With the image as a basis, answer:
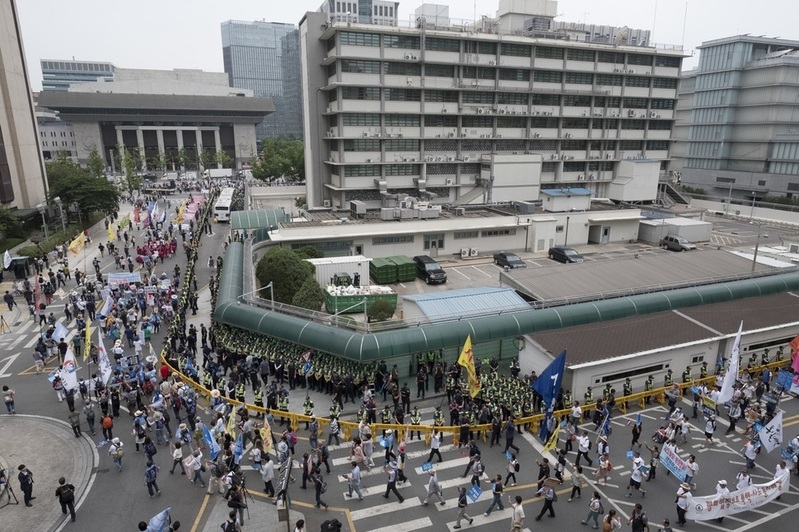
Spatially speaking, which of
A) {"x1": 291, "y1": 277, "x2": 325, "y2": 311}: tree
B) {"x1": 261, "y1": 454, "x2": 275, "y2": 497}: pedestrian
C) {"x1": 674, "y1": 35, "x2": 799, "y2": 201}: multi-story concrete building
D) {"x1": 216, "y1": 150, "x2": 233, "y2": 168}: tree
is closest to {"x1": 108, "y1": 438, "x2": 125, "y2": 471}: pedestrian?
{"x1": 261, "y1": 454, "x2": 275, "y2": 497}: pedestrian

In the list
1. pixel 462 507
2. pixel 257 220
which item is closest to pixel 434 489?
pixel 462 507

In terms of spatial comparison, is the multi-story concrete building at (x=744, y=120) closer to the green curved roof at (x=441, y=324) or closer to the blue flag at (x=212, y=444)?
the green curved roof at (x=441, y=324)

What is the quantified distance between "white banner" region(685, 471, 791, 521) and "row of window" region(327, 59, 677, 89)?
169 ft

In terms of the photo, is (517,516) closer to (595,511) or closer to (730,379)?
(595,511)

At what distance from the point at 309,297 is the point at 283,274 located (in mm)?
3252

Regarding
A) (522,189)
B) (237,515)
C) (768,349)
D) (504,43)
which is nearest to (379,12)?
(504,43)

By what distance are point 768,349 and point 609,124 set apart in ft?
158

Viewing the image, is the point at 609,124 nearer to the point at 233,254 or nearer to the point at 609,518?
the point at 233,254

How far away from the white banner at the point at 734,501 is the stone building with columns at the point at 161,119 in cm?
14099

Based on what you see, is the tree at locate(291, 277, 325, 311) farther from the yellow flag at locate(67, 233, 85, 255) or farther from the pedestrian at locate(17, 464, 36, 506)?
the pedestrian at locate(17, 464, 36, 506)

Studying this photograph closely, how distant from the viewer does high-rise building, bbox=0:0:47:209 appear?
5609 centimetres

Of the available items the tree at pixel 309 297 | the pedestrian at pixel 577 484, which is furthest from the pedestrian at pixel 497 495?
the tree at pixel 309 297

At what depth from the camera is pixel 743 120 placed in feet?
286

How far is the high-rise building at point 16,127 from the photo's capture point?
56.1 metres
